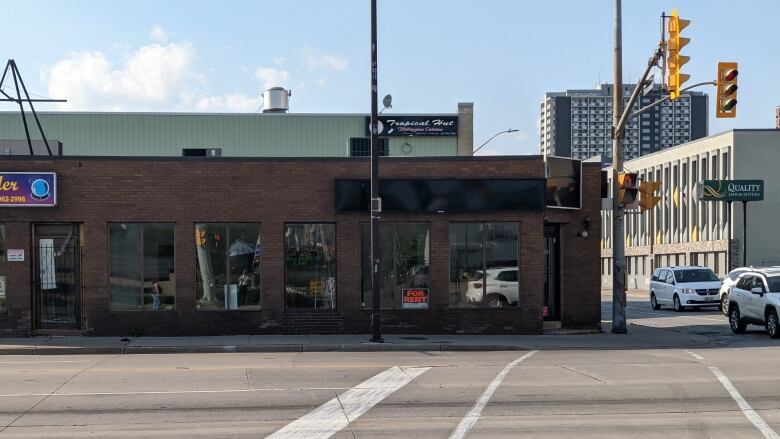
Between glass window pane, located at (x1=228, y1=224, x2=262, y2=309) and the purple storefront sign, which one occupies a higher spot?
the purple storefront sign

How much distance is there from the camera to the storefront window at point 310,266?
2305 centimetres

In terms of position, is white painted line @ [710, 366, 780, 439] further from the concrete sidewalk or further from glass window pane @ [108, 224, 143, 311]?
glass window pane @ [108, 224, 143, 311]

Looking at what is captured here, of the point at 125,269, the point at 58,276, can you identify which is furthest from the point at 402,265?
the point at 58,276

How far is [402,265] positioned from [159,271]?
19.8 feet

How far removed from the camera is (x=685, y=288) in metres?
35.9

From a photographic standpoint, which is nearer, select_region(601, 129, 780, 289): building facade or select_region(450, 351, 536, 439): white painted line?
select_region(450, 351, 536, 439): white painted line

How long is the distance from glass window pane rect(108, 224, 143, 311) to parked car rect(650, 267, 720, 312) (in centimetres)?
2211

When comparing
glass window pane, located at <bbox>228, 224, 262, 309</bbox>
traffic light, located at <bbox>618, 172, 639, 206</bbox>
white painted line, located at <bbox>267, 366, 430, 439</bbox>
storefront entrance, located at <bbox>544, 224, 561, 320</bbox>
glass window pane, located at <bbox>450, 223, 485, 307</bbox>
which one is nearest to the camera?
white painted line, located at <bbox>267, 366, 430, 439</bbox>

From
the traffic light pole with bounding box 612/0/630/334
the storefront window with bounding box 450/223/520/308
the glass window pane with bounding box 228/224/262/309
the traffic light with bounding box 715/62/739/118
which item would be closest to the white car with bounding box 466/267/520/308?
the storefront window with bounding box 450/223/520/308

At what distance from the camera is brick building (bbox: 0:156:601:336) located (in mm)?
22344

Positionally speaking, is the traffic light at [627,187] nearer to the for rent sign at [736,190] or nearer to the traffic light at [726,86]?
the traffic light at [726,86]

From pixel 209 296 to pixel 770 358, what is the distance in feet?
42.2

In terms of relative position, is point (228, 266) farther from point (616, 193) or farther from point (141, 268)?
point (616, 193)

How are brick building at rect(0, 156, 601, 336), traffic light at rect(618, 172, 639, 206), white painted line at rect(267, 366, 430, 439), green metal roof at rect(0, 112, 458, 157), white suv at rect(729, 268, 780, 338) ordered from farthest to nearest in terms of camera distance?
1. green metal roof at rect(0, 112, 458, 157)
2. traffic light at rect(618, 172, 639, 206)
3. white suv at rect(729, 268, 780, 338)
4. brick building at rect(0, 156, 601, 336)
5. white painted line at rect(267, 366, 430, 439)
